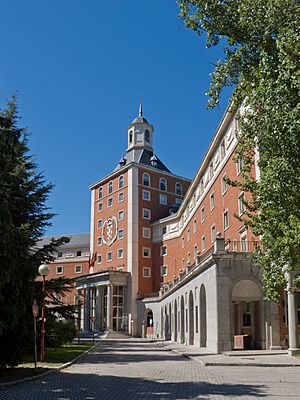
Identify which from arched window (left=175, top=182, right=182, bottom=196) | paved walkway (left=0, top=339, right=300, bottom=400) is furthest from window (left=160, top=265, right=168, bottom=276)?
paved walkway (left=0, top=339, right=300, bottom=400)

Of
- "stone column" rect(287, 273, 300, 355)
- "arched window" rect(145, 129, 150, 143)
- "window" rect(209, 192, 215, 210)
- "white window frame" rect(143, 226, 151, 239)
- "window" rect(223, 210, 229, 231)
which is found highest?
"arched window" rect(145, 129, 150, 143)

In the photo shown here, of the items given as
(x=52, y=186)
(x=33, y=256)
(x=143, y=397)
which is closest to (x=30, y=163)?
(x=52, y=186)

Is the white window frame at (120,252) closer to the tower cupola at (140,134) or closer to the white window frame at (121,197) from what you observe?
the white window frame at (121,197)

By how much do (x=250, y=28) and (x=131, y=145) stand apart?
2523 inches

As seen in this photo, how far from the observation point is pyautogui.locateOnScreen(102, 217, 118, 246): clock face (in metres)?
71.1

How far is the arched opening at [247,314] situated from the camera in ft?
82.4

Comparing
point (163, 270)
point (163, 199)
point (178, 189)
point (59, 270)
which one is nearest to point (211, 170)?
point (163, 270)

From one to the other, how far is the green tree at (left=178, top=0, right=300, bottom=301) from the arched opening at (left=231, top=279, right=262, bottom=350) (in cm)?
768

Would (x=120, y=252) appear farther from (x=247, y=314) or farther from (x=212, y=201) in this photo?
(x=247, y=314)

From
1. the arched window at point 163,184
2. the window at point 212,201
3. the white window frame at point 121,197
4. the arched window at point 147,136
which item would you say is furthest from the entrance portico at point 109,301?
the window at point 212,201

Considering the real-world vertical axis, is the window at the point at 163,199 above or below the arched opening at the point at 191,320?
above

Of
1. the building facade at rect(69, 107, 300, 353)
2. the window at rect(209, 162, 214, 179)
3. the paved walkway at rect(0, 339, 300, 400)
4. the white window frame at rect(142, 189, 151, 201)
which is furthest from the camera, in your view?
the white window frame at rect(142, 189, 151, 201)

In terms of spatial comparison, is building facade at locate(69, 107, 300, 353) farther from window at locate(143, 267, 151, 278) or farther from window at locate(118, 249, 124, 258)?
window at locate(118, 249, 124, 258)

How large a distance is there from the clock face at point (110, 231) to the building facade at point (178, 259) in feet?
0.49
